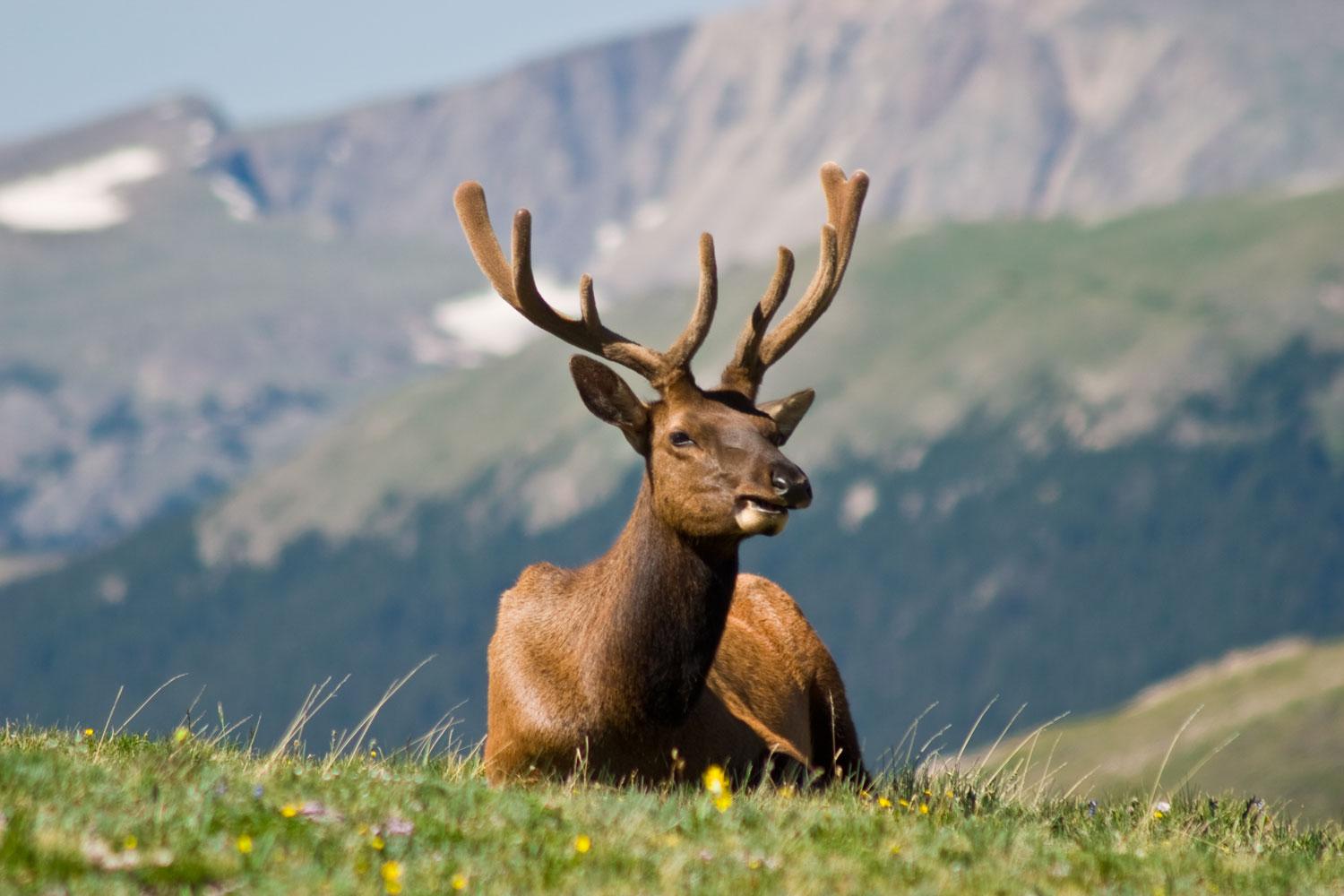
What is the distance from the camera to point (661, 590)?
1232cm

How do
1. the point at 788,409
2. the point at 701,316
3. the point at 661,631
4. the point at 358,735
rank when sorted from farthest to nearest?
the point at 358,735
the point at 788,409
the point at 701,316
the point at 661,631

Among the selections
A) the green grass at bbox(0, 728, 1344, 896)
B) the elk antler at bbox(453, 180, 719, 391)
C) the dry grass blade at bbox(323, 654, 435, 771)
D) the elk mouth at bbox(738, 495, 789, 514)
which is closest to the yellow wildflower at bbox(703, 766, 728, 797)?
the green grass at bbox(0, 728, 1344, 896)

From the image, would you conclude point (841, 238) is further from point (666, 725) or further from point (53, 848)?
point (53, 848)

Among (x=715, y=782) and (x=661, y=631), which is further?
(x=661, y=631)

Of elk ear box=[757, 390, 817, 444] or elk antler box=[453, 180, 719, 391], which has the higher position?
elk antler box=[453, 180, 719, 391]

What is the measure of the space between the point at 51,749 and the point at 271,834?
2.66m

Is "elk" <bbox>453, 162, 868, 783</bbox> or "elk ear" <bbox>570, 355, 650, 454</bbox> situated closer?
"elk" <bbox>453, 162, 868, 783</bbox>

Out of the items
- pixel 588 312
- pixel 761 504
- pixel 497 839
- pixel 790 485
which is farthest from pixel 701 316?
pixel 497 839

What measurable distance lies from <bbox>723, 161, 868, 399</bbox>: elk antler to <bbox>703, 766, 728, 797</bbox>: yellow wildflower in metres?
2.83

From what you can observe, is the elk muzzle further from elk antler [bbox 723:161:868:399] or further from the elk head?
elk antler [bbox 723:161:868:399]

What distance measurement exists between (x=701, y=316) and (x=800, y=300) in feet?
3.54

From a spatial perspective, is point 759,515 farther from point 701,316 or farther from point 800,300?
point 800,300

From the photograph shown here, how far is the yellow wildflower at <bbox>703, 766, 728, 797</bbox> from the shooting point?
10312 millimetres

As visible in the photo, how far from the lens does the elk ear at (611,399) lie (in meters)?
12.7
